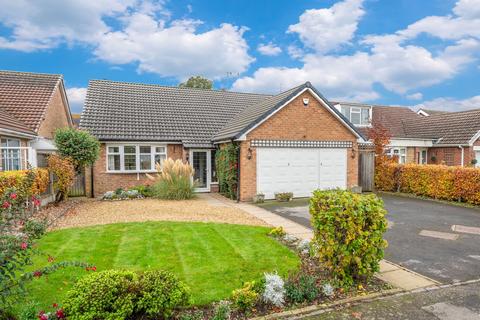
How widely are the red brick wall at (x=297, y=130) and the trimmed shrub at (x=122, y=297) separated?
31.9 ft

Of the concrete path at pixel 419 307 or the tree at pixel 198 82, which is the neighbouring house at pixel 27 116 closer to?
the concrete path at pixel 419 307

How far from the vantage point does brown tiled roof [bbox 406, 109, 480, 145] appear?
20594 mm

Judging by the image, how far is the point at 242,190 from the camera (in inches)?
532

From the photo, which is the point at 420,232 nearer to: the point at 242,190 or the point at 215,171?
the point at 242,190

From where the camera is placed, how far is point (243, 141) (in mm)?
13430

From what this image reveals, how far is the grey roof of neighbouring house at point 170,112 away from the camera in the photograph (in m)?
15.3

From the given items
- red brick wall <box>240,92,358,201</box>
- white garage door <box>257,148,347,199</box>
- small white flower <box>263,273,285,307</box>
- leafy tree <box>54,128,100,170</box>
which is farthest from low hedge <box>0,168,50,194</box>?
white garage door <box>257,148,347,199</box>

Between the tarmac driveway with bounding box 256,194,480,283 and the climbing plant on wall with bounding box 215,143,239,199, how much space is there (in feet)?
6.69

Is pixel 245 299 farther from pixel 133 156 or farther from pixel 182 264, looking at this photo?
pixel 133 156

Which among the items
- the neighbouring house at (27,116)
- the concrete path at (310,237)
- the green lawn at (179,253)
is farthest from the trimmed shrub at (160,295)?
the neighbouring house at (27,116)

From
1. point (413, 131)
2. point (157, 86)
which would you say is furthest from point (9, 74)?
point (413, 131)

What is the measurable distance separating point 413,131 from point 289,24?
15796 mm

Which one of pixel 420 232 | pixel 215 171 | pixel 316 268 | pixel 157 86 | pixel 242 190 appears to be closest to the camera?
pixel 316 268

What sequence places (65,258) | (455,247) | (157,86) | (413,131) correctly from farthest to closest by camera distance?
1. (413,131)
2. (157,86)
3. (455,247)
4. (65,258)
